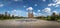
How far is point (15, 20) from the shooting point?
6.15 ft

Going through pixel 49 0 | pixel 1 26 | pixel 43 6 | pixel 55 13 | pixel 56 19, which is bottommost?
pixel 1 26

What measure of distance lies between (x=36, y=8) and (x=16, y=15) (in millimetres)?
434

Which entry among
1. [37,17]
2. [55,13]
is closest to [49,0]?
[55,13]

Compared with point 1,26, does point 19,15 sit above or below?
above

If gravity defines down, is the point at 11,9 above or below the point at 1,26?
above

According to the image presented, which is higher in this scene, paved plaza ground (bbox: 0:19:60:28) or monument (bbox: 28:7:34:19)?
monument (bbox: 28:7:34:19)

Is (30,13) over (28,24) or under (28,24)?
over

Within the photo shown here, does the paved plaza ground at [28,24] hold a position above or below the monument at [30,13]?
below

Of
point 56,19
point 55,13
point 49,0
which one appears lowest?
point 56,19

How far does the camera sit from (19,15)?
6.15 ft

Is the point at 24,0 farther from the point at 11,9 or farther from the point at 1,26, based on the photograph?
the point at 1,26

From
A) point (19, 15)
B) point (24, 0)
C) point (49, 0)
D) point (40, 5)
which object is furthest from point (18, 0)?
point (49, 0)

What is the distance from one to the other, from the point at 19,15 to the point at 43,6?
→ 52 centimetres

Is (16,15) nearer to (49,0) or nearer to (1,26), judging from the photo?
(1,26)
